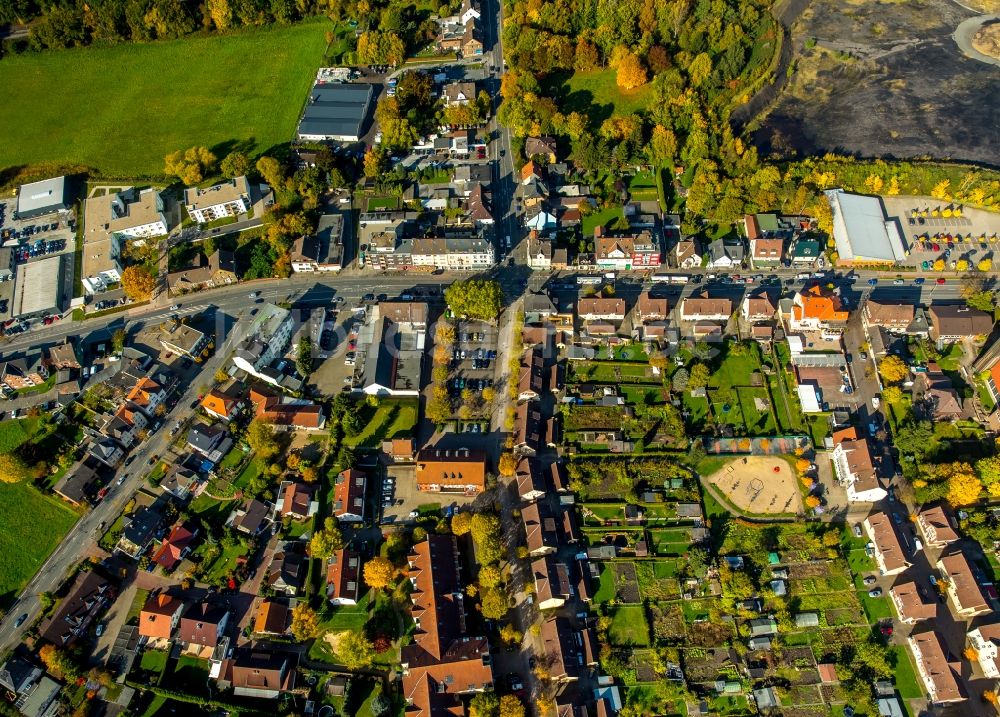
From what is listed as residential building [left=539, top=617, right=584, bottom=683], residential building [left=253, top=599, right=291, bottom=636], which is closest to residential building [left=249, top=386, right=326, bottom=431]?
residential building [left=253, top=599, right=291, bottom=636]

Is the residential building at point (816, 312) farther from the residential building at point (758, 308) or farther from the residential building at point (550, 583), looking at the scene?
the residential building at point (550, 583)

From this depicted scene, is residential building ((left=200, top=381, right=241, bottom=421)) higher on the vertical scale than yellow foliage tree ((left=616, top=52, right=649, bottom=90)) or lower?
lower

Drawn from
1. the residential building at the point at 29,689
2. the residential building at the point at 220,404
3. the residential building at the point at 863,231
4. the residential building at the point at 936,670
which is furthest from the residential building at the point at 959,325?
the residential building at the point at 29,689

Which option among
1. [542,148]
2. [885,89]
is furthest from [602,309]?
[885,89]

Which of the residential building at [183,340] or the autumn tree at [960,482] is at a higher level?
the residential building at [183,340]

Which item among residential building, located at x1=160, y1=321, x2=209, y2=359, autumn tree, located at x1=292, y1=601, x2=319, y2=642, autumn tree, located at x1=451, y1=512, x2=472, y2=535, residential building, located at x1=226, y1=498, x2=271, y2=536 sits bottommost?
autumn tree, located at x1=292, y1=601, x2=319, y2=642

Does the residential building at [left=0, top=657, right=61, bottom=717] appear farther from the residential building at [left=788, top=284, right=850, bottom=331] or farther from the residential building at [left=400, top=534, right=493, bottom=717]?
the residential building at [left=788, top=284, right=850, bottom=331]

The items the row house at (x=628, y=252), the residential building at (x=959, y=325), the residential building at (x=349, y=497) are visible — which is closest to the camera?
the residential building at (x=349, y=497)
